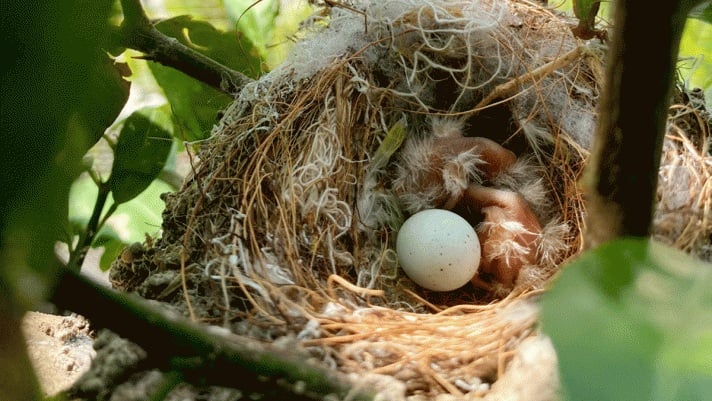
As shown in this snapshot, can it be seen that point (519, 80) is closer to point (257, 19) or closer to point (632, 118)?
point (257, 19)

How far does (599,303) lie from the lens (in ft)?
0.80

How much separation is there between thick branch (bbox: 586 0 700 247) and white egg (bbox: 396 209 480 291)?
83cm

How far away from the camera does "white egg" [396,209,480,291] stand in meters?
1.18

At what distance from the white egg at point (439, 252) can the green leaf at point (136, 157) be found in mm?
447

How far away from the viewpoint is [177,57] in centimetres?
109

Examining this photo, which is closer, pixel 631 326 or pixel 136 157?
pixel 631 326

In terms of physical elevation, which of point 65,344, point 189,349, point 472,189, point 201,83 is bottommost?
point 472,189

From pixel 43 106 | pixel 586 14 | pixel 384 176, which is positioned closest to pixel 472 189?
pixel 384 176

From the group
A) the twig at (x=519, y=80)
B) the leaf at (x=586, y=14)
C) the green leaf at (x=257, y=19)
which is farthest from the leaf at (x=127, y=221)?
the leaf at (x=586, y=14)

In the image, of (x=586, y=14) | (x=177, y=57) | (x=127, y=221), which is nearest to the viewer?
(x=586, y=14)

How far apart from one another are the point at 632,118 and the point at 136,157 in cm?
83

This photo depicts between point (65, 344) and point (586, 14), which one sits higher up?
point (586, 14)

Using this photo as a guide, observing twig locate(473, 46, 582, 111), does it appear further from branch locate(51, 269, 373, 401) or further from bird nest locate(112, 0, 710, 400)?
branch locate(51, 269, 373, 401)

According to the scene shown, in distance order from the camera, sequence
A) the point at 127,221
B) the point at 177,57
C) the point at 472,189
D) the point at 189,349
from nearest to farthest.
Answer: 1. the point at 189,349
2. the point at 177,57
3. the point at 127,221
4. the point at 472,189
